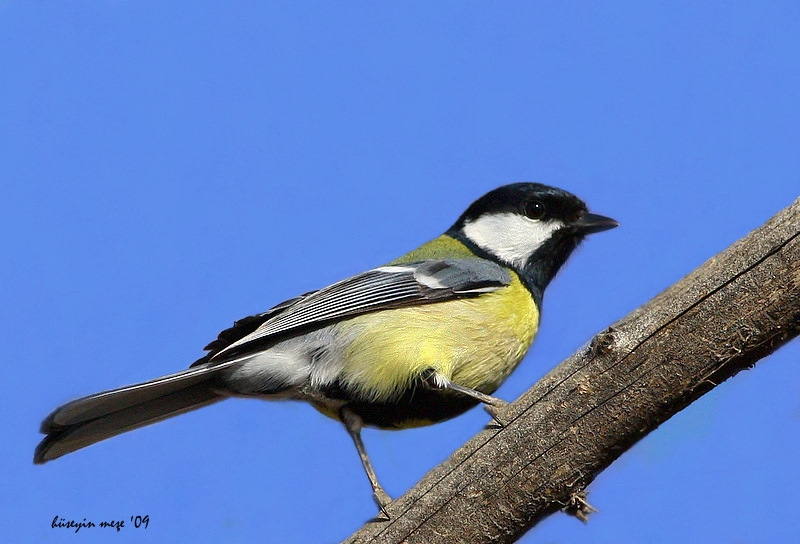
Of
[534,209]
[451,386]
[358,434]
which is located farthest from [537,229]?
[358,434]

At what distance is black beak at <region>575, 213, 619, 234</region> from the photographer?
542 cm

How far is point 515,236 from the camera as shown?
5547 millimetres

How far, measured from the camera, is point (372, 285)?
4.99 meters

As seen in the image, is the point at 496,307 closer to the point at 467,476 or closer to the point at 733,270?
the point at 467,476

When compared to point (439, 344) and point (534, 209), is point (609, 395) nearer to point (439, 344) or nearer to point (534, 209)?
point (439, 344)

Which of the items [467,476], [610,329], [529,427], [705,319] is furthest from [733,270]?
[467,476]

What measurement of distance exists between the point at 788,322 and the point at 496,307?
2.03 m

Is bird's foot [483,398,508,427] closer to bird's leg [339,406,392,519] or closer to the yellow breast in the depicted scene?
the yellow breast

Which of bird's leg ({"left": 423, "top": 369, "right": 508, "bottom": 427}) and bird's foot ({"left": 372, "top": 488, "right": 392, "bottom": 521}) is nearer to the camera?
bird's foot ({"left": 372, "top": 488, "right": 392, "bottom": 521})

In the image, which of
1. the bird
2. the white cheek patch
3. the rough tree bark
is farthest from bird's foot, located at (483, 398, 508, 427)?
the white cheek patch

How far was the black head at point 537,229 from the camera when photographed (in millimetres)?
5461

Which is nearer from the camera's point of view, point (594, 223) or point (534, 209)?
point (594, 223)

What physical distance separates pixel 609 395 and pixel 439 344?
4.86ft

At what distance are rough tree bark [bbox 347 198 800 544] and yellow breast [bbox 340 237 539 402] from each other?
96cm
